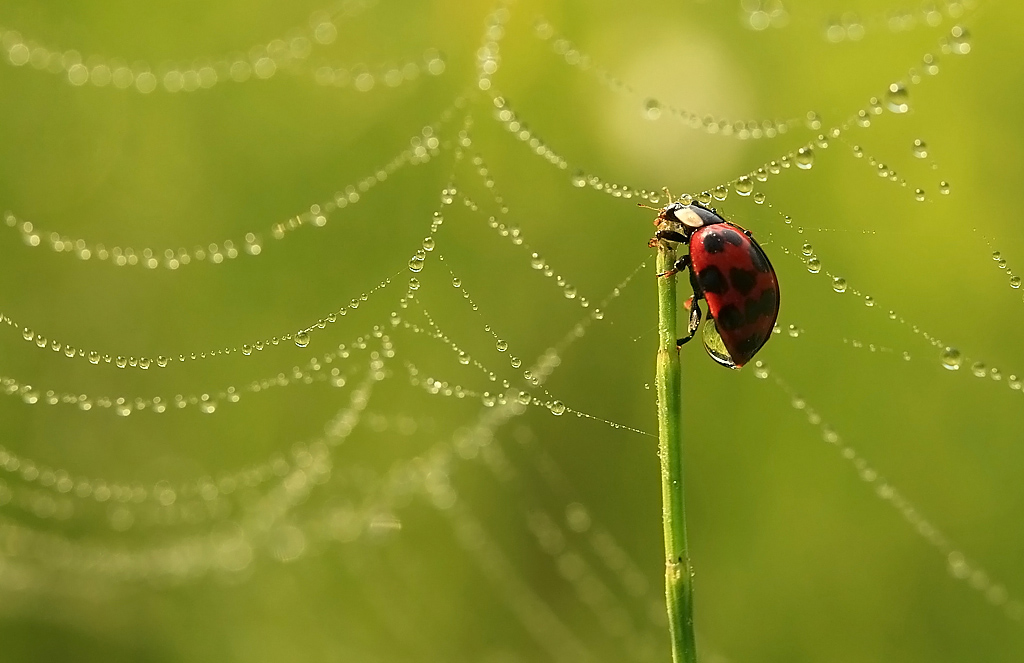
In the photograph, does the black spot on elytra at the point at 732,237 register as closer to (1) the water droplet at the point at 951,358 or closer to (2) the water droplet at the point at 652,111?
(1) the water droplet at the point at 951,358

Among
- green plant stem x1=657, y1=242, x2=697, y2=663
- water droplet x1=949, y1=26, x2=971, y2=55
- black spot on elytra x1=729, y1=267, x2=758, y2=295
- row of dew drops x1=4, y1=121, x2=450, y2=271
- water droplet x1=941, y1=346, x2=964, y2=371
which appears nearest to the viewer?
green plant stem x1=657, y1=242, x2=697, y2=663

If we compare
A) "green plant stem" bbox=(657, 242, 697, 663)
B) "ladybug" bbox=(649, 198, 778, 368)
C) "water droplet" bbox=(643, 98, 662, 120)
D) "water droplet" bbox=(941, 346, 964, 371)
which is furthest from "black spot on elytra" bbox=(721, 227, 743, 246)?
"water droplet" bbox=(643, 98, 662, 120)

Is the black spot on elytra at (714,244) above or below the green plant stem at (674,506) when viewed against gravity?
above

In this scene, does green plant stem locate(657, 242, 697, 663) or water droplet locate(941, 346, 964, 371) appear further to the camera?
water droplet locate(941, 346, 964, 371)

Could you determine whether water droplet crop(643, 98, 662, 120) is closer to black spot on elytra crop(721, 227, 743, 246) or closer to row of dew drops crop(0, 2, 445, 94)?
row of dew drops crop(0, 2, 445, 94)

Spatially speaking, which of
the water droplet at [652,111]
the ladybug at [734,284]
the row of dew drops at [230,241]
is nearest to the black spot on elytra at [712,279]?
the ladybug at [734,284]

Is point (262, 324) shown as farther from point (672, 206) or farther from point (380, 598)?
point (672, 206)

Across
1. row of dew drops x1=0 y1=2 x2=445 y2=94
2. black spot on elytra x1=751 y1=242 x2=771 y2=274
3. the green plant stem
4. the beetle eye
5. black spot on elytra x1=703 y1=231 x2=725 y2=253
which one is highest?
row of dew drops x1=0 y1=2 x2=445 y2=94
